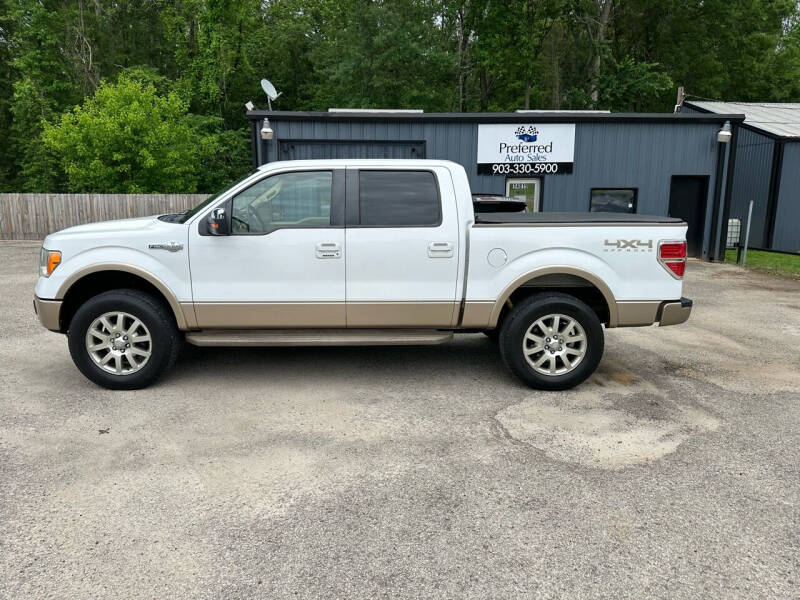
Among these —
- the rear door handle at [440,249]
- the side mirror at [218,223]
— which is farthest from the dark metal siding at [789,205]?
the side mirror at [218,223]

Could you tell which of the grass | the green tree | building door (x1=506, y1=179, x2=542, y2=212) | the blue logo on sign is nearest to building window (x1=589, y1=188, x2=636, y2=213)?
building door (x1=506, y1=179, x2=542, y2=212)

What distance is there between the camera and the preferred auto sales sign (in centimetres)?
1516

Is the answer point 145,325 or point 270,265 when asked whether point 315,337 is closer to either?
point 270,265

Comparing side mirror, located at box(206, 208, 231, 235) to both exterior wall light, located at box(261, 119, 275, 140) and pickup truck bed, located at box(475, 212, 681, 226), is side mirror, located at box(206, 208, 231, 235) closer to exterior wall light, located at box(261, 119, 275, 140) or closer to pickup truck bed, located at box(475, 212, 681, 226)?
pickup truck bed, located at box(475, 212, 681, 226)

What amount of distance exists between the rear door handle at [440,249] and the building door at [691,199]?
12705mm

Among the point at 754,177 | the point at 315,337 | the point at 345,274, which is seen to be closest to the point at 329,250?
the point at 345,274

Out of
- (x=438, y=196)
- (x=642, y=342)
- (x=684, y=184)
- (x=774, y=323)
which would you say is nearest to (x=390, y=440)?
(x=438, y=196)

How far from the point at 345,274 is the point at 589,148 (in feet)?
39.4

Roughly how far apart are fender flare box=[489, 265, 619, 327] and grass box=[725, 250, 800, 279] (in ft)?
33.7

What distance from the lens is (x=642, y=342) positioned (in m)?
7.33

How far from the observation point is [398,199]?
17.6 feet

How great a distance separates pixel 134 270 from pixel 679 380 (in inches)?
202

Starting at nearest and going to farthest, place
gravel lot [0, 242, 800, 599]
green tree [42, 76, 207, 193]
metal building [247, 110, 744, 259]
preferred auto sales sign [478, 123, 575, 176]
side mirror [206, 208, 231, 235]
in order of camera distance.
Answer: gravel lot [0, 242, 800, 599], side mirror [206, 208, 231, 235], metal building [247, 110, 744, 259], preferred auto sales sign [478, 123, 575, 176], green tree [42, 76, 207, 193]

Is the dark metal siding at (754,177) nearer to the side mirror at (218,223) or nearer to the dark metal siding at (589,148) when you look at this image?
the dark metal siding at (589,148)
